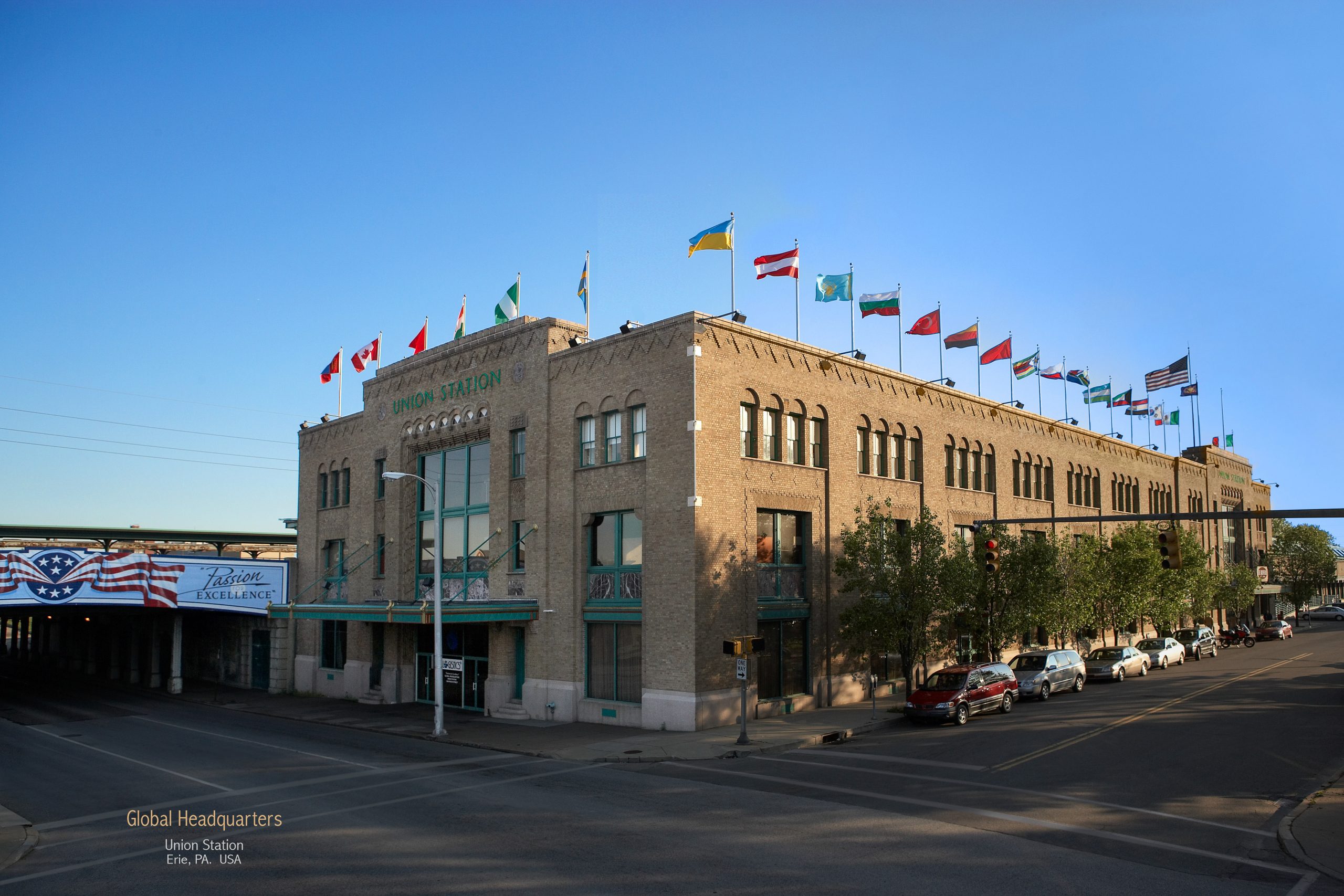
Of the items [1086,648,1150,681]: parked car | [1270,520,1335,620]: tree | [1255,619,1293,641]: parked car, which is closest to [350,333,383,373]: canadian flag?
[1086,648,1150,681]: parked car

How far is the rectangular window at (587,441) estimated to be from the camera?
110ft

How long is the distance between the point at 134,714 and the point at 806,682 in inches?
1082

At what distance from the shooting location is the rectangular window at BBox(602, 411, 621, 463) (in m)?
32.9

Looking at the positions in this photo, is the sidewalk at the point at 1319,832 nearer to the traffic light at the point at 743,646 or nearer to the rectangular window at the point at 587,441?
the traffic light at the point at 743,646

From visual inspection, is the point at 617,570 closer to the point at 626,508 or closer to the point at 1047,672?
the point at 626,508

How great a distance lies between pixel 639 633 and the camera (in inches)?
1236

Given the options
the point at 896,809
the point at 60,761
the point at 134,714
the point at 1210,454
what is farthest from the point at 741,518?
the point at 1210,454

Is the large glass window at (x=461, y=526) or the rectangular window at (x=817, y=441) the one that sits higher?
the rectangular window at (x=817, y=441)

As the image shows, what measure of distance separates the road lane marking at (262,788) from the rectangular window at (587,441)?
428 inches

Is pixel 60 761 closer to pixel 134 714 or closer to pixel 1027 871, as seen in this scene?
pixel 134 714

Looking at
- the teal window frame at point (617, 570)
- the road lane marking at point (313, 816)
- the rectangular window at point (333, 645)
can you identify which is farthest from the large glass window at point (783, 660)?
the rectangular window at point (333, 645)

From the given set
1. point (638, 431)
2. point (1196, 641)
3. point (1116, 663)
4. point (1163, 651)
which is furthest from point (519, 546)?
point (1196, 641)

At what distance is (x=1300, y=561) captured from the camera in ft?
359

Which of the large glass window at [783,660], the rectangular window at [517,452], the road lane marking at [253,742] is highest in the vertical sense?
the rectangular window at [517,452]
